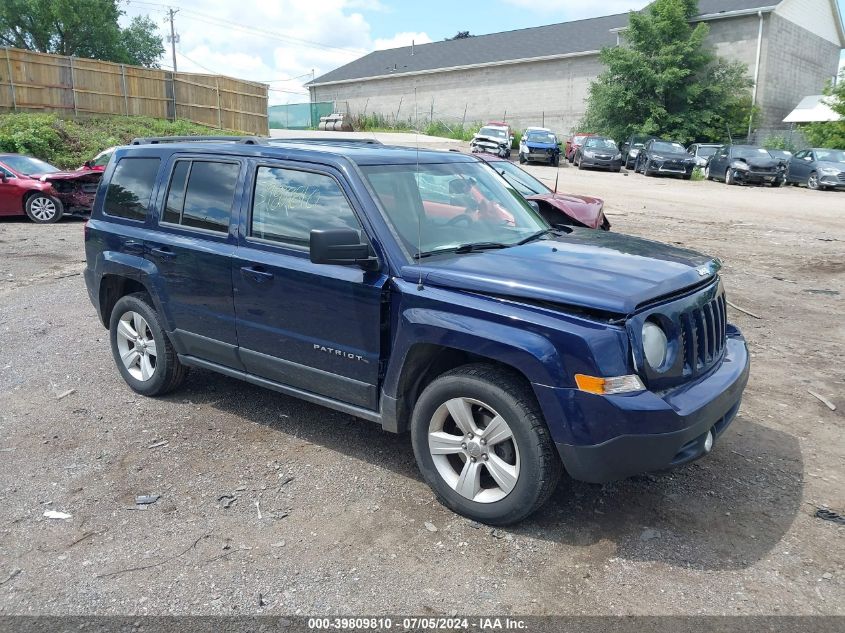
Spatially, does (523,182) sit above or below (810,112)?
below

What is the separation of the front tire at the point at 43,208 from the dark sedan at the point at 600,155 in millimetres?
21733

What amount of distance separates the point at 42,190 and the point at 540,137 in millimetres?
21901

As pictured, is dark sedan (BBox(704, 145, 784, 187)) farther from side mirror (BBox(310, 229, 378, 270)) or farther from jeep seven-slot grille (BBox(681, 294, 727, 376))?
side mirror (BBox(310, 229, 378, 270))

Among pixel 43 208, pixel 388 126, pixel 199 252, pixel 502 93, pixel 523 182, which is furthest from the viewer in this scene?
pixel 388 126

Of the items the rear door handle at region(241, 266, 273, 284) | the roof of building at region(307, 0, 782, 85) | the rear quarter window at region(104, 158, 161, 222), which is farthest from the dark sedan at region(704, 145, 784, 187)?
the rear door handle at region(241, 266, 273, 284)

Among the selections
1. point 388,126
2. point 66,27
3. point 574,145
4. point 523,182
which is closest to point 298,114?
point 388,126

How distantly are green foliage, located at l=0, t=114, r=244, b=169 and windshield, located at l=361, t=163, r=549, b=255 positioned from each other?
2231 cm

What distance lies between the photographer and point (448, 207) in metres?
4.48

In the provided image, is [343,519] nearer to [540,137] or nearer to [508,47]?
[540,137]

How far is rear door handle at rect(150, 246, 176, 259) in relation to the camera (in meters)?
4.96

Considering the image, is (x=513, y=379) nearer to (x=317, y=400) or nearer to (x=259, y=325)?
(x=317, y=400)

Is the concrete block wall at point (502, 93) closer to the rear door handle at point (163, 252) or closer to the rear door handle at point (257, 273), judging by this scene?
the rear door handle at point (163, 252)

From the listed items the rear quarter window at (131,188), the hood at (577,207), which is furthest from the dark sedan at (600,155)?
the rear quarter window at (131,188)

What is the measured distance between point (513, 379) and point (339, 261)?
1.10 metres
